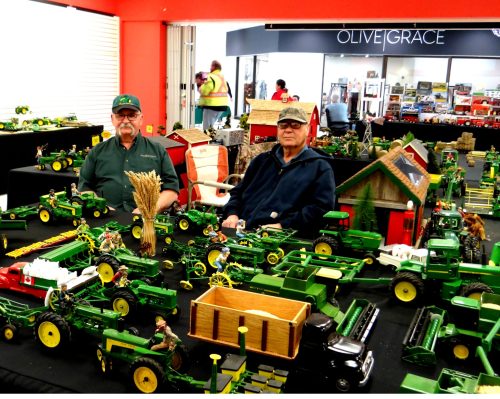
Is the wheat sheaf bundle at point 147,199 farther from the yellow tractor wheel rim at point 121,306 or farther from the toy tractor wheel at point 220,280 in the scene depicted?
the yellow tractor wheel rim at point 121,306

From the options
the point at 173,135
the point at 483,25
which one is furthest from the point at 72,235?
the point at 483,25

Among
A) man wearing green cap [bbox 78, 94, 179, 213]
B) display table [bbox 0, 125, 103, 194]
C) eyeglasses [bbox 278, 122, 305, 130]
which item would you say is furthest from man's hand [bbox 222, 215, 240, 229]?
display table [bbox 0, 125, 103, 194]

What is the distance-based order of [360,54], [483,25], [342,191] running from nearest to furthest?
[342,191] → [483,25] → [360,54]

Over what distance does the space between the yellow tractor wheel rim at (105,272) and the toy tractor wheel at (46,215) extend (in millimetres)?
1186

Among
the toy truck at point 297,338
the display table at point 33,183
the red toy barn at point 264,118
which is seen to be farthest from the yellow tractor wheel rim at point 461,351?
the red toy barn at point 264,118

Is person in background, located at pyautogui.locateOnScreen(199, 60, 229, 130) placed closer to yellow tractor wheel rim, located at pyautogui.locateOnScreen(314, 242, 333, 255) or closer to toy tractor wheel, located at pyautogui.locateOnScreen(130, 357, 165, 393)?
yellow tractor wheel rim, located at pyautogui.locateOnScreen(314, 242, 333, 255)

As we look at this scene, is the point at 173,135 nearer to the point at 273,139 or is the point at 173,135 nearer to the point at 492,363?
the point at 273,139

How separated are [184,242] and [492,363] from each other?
1747 mm

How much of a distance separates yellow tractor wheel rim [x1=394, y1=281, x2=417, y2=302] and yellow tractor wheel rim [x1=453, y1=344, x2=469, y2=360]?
479 mm

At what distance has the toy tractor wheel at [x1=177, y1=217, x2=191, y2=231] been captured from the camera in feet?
11.2

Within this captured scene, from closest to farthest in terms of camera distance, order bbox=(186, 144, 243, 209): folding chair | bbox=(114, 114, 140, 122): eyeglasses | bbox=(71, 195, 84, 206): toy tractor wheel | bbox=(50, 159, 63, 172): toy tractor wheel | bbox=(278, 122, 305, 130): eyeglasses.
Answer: bbox=(71, 195, 84, 206): toy tractor wheel < bbox=(278, 122, 305, 130): eyeglasses < bbox=(114, 114, 140, 122): eyeglasses < bbox=(50, 159, 63, 172): toy tractor wheel < bbox=(186, 144, 243, 209): folding chair

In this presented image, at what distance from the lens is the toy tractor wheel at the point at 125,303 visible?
2119 millimetres

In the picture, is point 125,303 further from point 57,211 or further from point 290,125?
point 290,125

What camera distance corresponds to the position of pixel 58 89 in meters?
9.93
